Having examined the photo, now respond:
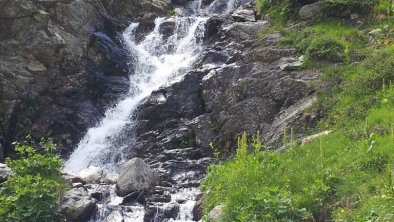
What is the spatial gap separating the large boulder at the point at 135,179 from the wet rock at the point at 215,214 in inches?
204

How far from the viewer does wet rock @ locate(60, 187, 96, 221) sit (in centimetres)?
1134

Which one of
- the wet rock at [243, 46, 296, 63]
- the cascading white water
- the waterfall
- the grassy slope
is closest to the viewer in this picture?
the grassy slope

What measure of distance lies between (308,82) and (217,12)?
1558 cm

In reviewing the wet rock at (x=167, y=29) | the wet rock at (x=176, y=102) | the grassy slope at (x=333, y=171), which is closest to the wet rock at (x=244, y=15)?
the wet rock at (x=167, y=29)

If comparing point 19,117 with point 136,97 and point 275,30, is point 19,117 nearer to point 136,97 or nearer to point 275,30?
point 136,97

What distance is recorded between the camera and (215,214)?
333 inches

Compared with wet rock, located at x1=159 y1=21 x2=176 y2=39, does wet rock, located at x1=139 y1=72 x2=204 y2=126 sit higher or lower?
lower

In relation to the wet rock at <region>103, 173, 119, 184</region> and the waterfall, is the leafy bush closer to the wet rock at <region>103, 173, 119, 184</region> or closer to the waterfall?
the waterfall

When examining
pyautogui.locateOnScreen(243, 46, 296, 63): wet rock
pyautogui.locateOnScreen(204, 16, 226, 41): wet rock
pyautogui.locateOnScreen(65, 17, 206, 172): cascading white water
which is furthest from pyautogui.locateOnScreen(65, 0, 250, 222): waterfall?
pyautogui.locateOnScreen(243, 46, 296, 63): wet rock

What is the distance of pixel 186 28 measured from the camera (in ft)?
81.8

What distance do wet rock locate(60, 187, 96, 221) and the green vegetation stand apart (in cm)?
77

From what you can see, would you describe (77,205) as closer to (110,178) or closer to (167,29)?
(110,178)

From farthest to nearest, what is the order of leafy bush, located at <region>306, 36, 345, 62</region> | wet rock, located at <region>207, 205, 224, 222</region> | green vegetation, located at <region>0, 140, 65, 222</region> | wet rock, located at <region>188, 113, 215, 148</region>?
wet rock, located at <region>188, 113, 215, 148</region>, leafy bush, located at <region>306, 36, 345, 62</region>, green vegetation, located at <region>0, 140, 65, 222</region>, wet rock, located at <region>207, 205, 224, 222</region>

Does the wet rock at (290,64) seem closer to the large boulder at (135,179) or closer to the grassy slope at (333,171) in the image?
the grassy slope at (333,171)
